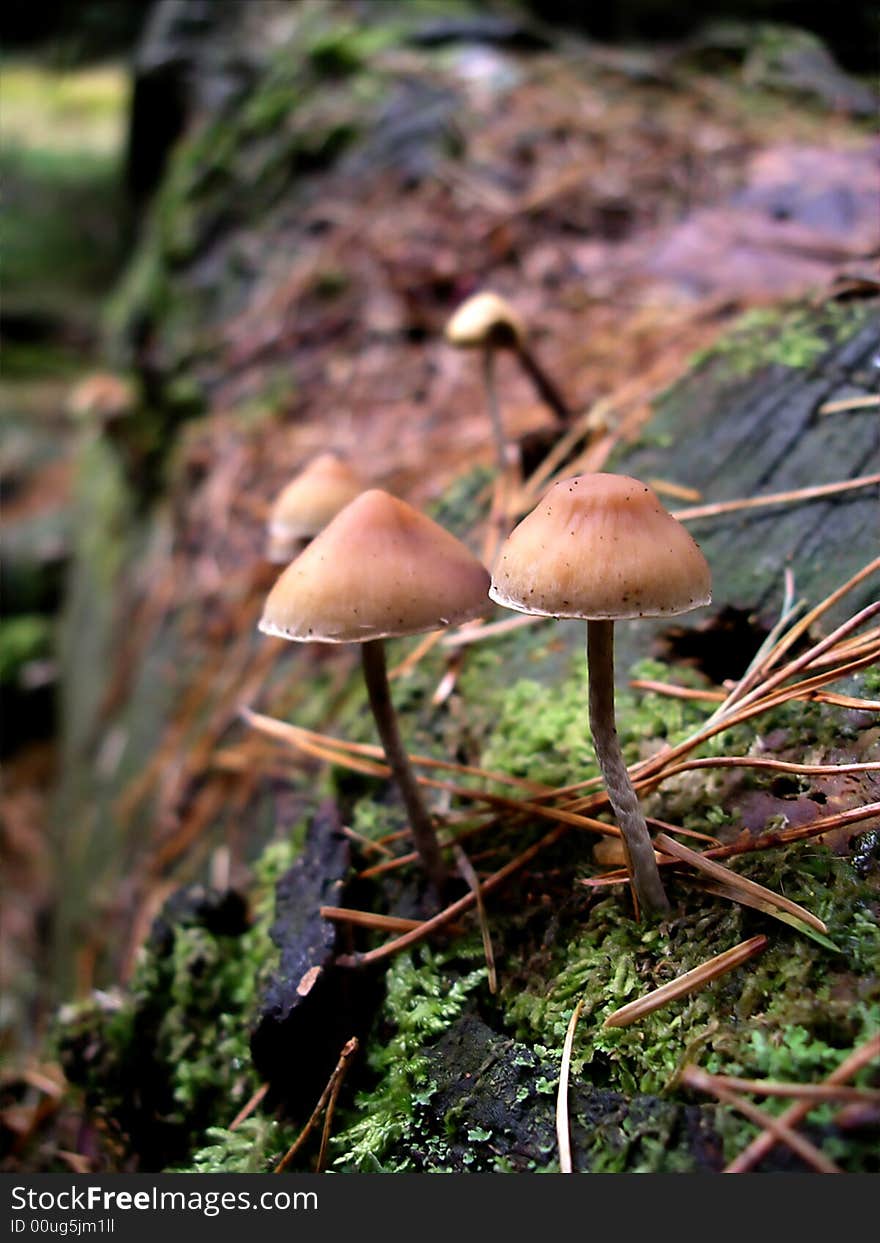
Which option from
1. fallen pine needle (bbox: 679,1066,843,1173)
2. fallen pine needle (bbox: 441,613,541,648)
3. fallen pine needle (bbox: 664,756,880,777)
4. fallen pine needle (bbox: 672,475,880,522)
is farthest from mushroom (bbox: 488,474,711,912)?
fallen pine needle (bbox: 441,613,541,648)

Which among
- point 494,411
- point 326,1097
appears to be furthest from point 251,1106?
point 494,411

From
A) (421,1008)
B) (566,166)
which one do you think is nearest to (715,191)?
(566,166)

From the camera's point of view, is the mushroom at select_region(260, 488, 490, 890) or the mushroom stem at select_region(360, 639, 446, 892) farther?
the mushroom stem at select_region(360, 639, 446, 892)

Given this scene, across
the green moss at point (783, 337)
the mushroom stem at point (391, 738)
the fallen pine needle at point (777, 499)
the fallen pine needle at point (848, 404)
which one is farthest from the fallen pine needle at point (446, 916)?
the green moss at point (783, 337)

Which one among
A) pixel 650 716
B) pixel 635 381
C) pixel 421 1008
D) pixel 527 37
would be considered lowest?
pixel 421 1008

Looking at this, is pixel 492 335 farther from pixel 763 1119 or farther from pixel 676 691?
pixel 763 1119

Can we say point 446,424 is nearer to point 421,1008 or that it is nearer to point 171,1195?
point 421,1008

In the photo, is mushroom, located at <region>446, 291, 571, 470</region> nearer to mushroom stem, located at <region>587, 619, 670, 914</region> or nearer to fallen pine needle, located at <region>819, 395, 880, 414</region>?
fallen pine needle, located at <region>819, 395, 880, 414</region>

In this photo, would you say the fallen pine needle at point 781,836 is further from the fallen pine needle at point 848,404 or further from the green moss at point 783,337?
the green moss at point 783,337
